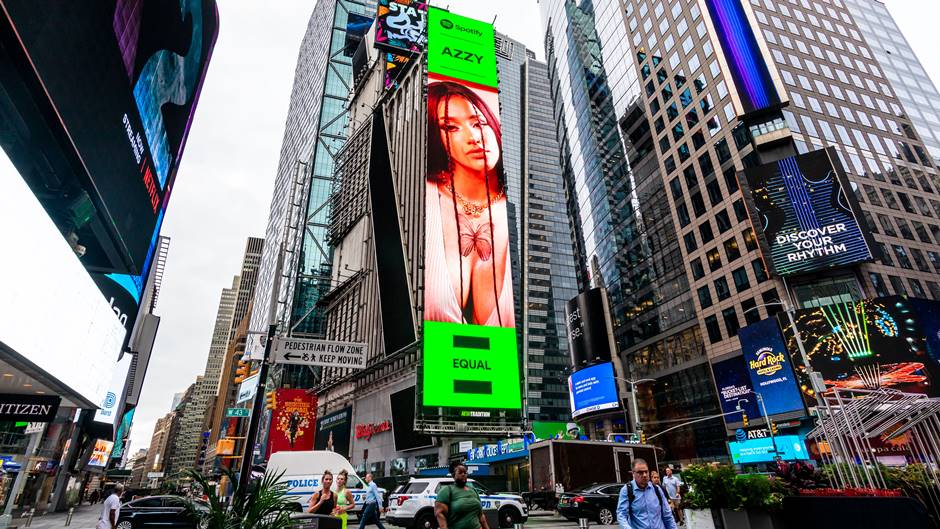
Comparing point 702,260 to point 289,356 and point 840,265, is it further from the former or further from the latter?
point 289,356

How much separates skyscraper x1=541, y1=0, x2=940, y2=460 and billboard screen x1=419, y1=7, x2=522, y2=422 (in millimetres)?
24265

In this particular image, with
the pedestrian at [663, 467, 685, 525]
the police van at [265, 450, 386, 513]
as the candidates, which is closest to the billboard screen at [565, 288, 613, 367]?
the police van at [265, 450, 386, 513]

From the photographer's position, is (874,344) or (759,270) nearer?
(874,344)

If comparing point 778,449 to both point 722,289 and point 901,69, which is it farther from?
point 901,69

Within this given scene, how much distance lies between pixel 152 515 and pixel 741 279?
180ft

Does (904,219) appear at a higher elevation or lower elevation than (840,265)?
higher

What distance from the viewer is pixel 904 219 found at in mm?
54719

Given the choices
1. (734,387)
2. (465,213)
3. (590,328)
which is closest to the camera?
(734,387)

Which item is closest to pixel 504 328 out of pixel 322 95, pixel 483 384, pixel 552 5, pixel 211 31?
pixel 483 384

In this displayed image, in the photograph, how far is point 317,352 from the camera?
11.4 meters

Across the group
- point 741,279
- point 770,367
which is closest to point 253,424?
point 770,367

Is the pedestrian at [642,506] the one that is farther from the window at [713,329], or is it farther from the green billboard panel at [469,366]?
the window at [713,329]

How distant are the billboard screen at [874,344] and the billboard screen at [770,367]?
1.18 meters

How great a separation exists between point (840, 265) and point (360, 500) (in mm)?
47257
